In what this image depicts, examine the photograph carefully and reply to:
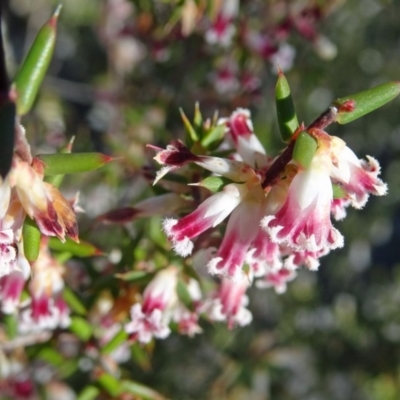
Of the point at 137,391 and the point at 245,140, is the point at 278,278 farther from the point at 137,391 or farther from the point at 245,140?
the point at 137,391

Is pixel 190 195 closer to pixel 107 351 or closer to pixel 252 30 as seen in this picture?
pixel 107 351

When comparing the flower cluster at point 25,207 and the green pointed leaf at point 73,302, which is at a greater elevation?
the flower cluster at point 25,207

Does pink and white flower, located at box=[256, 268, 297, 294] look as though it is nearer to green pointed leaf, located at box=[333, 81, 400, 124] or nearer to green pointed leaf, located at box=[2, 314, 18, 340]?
green pointed leaf, located at box=[333, 81, 400, 124]

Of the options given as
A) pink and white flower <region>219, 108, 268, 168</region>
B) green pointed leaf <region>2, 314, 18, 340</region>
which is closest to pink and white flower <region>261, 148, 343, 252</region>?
pink and white flower <region>219, 108, 268, 168</region>

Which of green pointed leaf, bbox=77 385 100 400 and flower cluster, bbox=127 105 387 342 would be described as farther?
green pointed leaf, bbox=77 385 100 400

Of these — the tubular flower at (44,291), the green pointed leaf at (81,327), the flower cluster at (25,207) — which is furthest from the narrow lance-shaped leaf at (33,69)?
the green pointed leaf at (81,327)

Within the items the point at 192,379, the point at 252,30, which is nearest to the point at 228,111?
the point at 252,30

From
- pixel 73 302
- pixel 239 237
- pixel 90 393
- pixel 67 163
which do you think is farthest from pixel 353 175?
pixel 90 393

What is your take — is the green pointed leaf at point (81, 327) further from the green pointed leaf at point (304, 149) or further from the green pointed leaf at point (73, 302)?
the green pointed leaf at point (304, 149)
